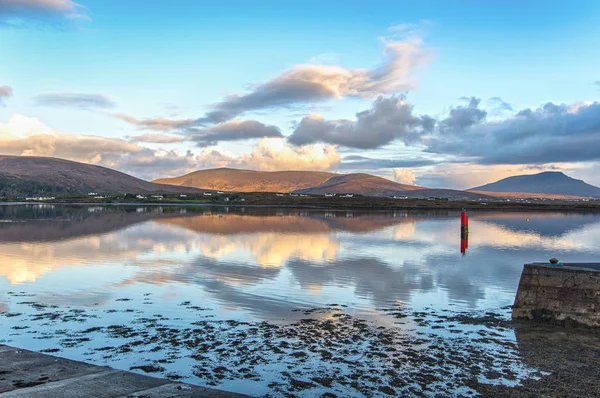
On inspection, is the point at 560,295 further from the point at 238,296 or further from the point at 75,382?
the point at 75,382

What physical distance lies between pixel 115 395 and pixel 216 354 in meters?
4.35

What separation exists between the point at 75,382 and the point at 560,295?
16.4m

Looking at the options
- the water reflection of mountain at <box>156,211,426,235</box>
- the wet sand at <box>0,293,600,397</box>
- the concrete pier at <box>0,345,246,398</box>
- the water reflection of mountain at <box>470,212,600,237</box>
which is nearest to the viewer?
the concrete pier at <box>0,345,246,398</box>

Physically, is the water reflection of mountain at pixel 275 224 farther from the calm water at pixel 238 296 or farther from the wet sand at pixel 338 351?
the wet sand at pixel 338 351

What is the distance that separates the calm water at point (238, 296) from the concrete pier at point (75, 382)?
1284 mm

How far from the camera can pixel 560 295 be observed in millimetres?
17922

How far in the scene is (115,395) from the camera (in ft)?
33.5

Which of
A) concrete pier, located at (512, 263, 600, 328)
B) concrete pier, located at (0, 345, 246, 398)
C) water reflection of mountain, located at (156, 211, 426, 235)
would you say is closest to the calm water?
concrete pier, located at (0, 345, 246, 398)

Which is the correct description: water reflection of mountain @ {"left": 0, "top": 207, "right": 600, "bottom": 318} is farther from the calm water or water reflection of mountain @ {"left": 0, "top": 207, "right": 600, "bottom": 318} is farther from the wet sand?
the wet sand

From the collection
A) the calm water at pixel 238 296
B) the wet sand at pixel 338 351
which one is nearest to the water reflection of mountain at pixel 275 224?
the calm water at pixel 238 296

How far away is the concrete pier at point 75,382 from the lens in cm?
1026

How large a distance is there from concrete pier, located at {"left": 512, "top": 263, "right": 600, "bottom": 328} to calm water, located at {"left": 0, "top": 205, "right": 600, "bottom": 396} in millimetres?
1429

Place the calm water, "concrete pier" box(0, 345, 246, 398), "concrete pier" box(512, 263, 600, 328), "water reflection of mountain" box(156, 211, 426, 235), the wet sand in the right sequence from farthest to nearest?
"water reflection of mountain" box(156, 211, 426, 235), "concrete pier" box(512, 263, 600, 328), the calm water, the wet sand, "concrete pier" box(0, 345, 246, 398)

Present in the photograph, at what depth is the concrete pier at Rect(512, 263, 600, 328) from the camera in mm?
17078
